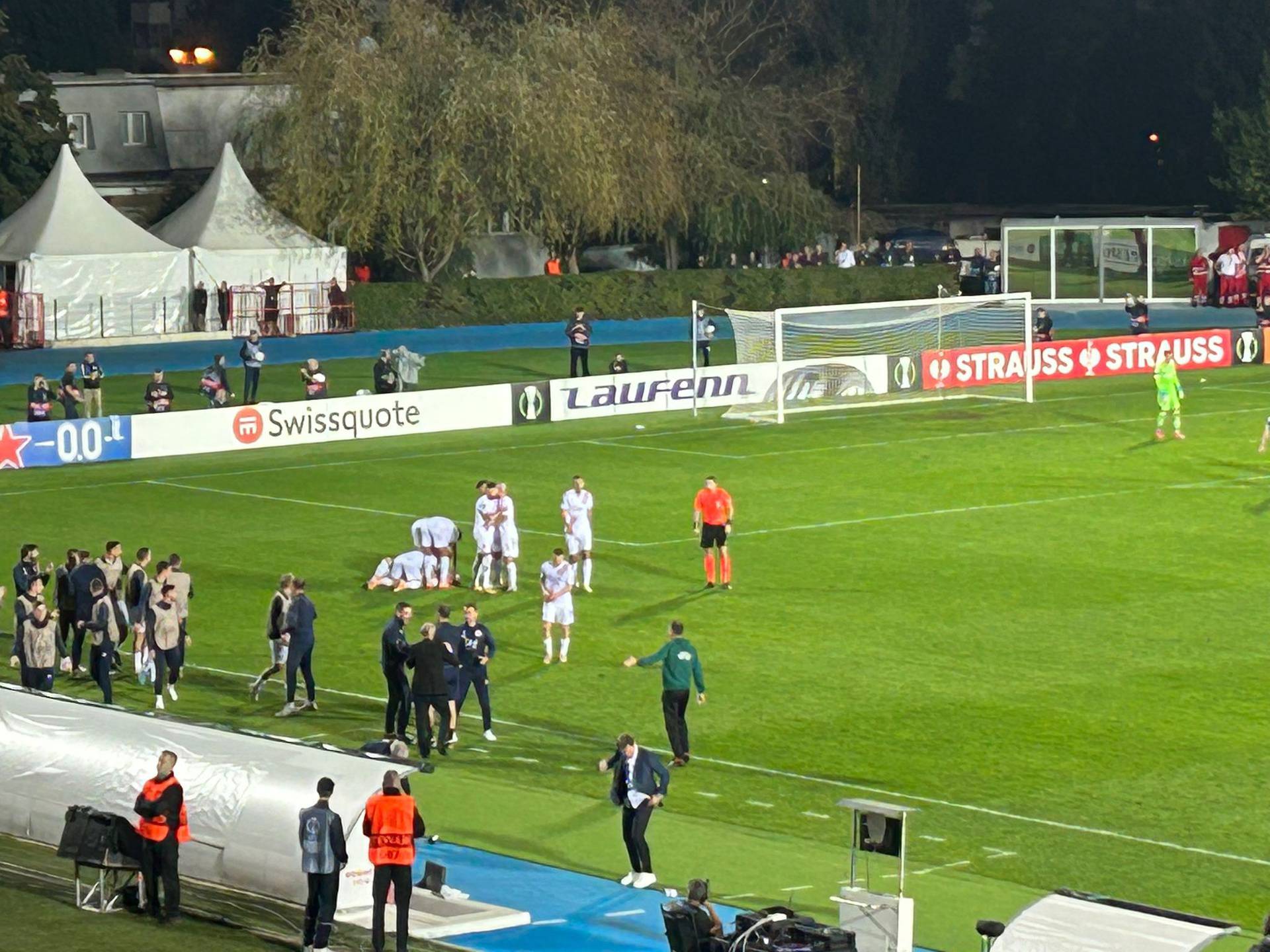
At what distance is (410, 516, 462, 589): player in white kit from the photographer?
28.1 metres

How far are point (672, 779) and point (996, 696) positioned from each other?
15.0 ft

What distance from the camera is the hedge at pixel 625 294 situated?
210 ft

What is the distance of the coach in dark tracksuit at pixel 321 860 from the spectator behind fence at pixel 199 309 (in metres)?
47.0

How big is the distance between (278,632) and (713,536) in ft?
24.8

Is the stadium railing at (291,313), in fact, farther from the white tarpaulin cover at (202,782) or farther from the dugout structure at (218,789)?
the dugout structure at (218,789)

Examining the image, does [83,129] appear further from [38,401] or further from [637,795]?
[637,795]

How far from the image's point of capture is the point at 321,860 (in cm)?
1484

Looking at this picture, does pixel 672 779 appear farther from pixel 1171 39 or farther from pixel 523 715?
pixel 1171 39

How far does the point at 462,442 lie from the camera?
43.5 m

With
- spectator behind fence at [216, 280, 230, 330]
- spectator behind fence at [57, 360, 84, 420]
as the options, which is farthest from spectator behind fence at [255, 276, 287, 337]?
spectator behind fence at [57, 360, 84, 420]

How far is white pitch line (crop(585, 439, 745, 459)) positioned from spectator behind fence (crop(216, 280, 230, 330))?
2032 cm

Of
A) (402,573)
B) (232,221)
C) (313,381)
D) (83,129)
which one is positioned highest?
(83,129)

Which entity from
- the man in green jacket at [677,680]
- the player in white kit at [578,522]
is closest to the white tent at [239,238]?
the player in white kit at [578,522]

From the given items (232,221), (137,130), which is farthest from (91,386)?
(137,130)
